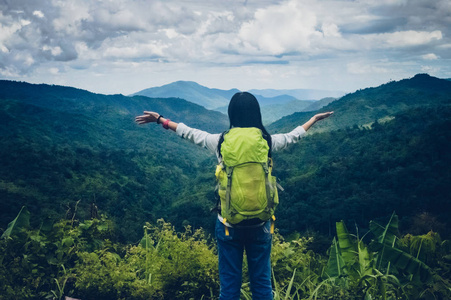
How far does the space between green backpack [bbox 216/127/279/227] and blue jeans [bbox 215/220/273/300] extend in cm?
14

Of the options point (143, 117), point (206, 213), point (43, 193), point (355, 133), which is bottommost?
point (206, 213)

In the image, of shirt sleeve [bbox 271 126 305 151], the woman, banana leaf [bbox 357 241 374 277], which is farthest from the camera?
banana leaf [bbox 357 241 374 277]

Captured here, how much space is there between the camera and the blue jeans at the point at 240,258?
99.9 inches

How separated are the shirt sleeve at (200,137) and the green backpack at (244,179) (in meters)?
0.20

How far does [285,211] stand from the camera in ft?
203

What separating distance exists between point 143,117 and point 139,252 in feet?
5.25

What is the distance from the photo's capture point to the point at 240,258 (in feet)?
8.54

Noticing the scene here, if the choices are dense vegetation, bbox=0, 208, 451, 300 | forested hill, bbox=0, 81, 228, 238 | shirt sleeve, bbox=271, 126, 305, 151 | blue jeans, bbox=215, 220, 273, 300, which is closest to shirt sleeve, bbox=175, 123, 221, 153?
shirt sleeve, bbox=271, 126, 305, 151

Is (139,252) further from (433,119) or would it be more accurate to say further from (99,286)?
(433,119)

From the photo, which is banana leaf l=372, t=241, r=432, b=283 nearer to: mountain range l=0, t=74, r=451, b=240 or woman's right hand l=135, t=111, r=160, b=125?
woman's right hand l=135, t=111, r=160, b=125

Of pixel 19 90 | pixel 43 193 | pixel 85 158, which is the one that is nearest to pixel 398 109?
pixel 85 158

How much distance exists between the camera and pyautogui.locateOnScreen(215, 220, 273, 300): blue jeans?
2537mm

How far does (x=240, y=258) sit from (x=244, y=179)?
25.0 inches

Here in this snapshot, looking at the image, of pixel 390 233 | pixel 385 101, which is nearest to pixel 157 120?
pixel 390 233
